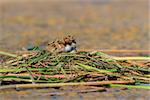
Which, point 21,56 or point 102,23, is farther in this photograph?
point 102,23

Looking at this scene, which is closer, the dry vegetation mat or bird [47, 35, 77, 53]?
the dry vegetation mat

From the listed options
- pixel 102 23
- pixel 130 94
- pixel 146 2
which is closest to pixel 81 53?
pixel 130 94

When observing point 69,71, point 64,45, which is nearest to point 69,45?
point 64,45

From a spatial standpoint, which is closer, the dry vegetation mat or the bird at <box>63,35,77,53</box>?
the dry vegetation mat

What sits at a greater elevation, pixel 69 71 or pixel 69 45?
pixel 69 45

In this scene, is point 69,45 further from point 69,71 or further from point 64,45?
point 69,71

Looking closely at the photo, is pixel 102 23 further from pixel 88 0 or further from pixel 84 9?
pixel 88 0

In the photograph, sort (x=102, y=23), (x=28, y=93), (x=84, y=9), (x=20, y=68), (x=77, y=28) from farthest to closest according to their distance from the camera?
(x=84, y=9), (x=102, y=23), (x=77, y=28), (x=20, y=68), (x=28, y=93)

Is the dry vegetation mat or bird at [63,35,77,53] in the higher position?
bird at [63,35,77,53]
